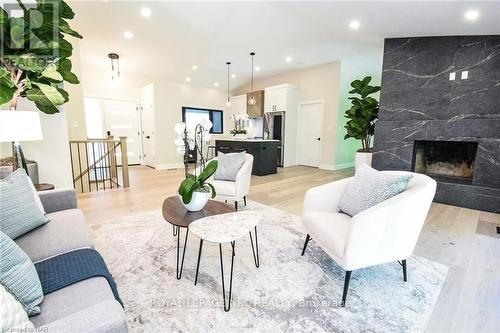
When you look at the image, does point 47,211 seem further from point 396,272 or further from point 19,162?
point 396,272

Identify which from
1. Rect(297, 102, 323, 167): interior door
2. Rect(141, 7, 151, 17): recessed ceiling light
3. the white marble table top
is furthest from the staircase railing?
Rect(297, 102, 323, 167): interior door

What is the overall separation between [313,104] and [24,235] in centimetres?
675

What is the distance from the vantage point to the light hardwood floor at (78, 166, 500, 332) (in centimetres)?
150

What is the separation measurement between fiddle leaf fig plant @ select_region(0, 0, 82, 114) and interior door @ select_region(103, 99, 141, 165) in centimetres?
459

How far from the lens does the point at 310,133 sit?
7.13 metres

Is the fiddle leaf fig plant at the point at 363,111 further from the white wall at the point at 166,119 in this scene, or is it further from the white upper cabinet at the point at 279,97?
the white wall at the point at 166,119

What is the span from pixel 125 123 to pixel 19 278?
7.21 m

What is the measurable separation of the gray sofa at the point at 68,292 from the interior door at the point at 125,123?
18.6ft

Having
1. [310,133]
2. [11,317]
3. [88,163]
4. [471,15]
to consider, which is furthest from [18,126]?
[310,133]

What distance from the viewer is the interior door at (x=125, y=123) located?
689 cm

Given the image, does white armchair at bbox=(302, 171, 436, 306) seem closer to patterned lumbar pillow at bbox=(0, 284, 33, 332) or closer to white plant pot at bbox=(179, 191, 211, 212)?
white plant pot at bbox=(179, 191, 211, 212)

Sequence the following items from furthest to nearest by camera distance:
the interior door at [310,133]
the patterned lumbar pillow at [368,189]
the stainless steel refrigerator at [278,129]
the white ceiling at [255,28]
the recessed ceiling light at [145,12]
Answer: the stainless steel refrigerator at [278,129] < the interior door at [310,133] < the recessed ceiling light at [145,12] < the white ceiling at [255,28] < the patterned lumbar pillow at [368,189]

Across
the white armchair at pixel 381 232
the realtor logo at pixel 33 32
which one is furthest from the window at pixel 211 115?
the white armchair at pixel 381 232

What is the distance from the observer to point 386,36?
13.7ft
